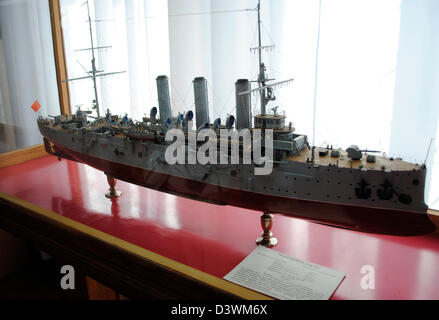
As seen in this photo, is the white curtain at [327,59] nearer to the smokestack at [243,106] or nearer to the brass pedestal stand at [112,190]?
the smokestack at [243,106]

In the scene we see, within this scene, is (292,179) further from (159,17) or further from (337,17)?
(159,17)

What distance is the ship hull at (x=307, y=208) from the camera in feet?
13.8

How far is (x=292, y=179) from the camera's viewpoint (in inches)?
179

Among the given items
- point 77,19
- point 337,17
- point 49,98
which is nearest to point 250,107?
point 337,17

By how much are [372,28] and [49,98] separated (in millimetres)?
7421

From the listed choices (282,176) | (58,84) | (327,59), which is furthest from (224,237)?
(58,84)

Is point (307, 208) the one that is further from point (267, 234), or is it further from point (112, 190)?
point (112, 190)

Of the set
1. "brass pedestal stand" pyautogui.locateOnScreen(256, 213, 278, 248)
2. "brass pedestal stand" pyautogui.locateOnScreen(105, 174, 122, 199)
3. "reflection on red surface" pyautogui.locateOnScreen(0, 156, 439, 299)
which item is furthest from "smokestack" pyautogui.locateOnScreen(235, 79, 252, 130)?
"brass pedestal stand" pyautogui.locateOnScreen(105, 174, 122, 199)

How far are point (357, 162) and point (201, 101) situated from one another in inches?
94.3

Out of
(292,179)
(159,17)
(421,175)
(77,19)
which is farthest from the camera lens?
(77,19)

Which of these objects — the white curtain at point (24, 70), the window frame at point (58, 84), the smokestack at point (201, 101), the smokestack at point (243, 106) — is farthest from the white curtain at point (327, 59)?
the white curtain at point (24, 70)

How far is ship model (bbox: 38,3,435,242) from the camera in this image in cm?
419

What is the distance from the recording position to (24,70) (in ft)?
28.2

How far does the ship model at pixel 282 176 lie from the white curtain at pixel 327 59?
52cm
